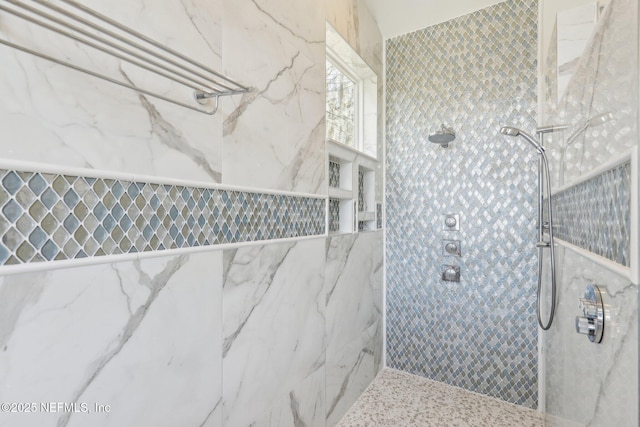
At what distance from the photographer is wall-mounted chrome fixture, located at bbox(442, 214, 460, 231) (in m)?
2.58

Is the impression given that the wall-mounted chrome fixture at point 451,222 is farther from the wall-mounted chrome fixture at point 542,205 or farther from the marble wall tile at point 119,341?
the marble wall tile at point 119,341

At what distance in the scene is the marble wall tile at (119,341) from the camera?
75 cm

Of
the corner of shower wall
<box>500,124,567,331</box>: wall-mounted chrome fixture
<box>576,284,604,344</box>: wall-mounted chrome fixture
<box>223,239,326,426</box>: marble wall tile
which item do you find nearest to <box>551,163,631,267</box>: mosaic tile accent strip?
the corner of shower wall

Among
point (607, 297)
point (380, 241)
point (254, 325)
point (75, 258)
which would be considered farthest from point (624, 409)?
point (380, 241)

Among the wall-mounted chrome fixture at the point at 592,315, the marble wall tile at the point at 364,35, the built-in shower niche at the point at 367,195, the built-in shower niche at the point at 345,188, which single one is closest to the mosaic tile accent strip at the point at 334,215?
the built-in shower niche at the point at 345,188

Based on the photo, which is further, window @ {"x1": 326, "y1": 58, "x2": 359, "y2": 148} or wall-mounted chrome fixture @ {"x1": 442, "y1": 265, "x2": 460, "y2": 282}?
wall-mounted chrome fixture @ {"x1": 442, "y1": 265, "x2": 460, "y2": 282}

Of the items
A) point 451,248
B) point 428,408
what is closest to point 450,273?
point 451,248

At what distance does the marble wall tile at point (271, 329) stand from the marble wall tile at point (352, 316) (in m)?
0.13

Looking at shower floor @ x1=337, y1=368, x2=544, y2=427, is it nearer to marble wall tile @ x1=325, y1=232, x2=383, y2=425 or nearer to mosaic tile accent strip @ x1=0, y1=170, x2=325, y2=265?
marble wall tile @ x1=325, y1=232, x2=383, y2=425

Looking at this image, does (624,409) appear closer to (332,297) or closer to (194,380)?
(194,380)

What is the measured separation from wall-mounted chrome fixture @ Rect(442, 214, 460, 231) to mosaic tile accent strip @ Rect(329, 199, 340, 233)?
87 centimetres

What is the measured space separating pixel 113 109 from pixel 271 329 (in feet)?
3.42

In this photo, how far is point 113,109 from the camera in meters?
0.92

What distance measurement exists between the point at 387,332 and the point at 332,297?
109 cm
